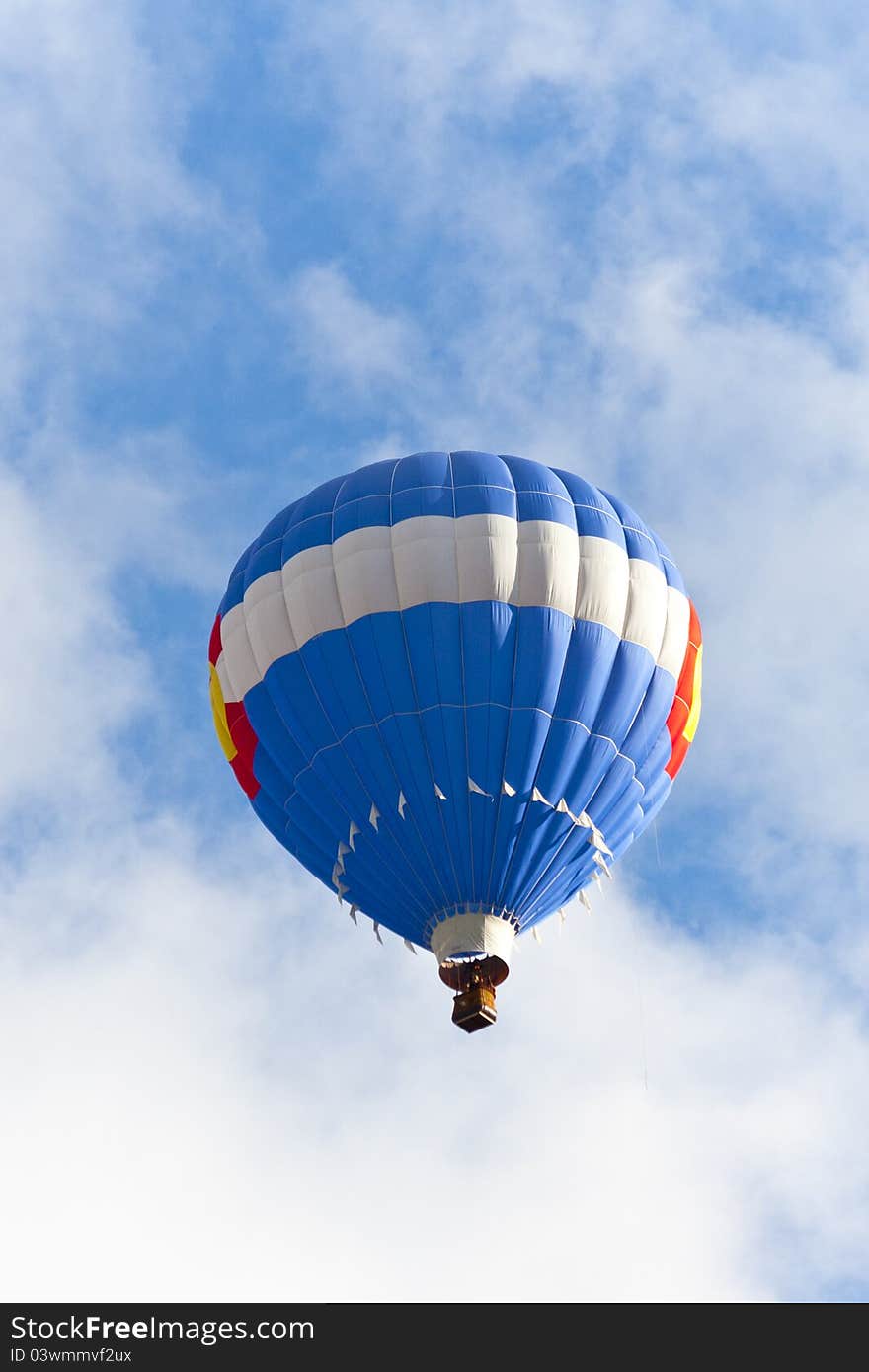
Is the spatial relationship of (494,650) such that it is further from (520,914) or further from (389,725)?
(520,914)

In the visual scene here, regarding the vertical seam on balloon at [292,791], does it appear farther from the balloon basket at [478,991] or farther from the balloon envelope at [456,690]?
the balloon basket at [478,991]

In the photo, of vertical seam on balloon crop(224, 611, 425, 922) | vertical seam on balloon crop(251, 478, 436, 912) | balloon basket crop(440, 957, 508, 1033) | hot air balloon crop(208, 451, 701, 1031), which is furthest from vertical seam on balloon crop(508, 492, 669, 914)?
vertical seam on balloon crop(224, 611, 425, 922)

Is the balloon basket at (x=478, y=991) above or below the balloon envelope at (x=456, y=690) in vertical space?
below

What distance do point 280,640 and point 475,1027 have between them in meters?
4.31

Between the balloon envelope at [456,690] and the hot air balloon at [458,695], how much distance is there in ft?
0.07

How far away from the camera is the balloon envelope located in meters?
21.5

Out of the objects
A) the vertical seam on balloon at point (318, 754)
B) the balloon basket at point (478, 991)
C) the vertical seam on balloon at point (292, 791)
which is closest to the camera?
the balloon basket at point (478, 991)

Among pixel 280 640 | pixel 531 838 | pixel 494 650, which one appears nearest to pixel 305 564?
A: pixel 280 640

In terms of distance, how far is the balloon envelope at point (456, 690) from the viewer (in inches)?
845

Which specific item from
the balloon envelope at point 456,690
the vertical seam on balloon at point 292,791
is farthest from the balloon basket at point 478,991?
the vertical seam on balloon at point 292,791

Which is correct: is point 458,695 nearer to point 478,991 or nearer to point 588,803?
point 588,803

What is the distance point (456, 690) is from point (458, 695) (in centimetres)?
5

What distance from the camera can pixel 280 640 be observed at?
22.6 metres

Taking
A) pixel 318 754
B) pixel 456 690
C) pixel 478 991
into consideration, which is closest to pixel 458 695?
pixel 456 690
